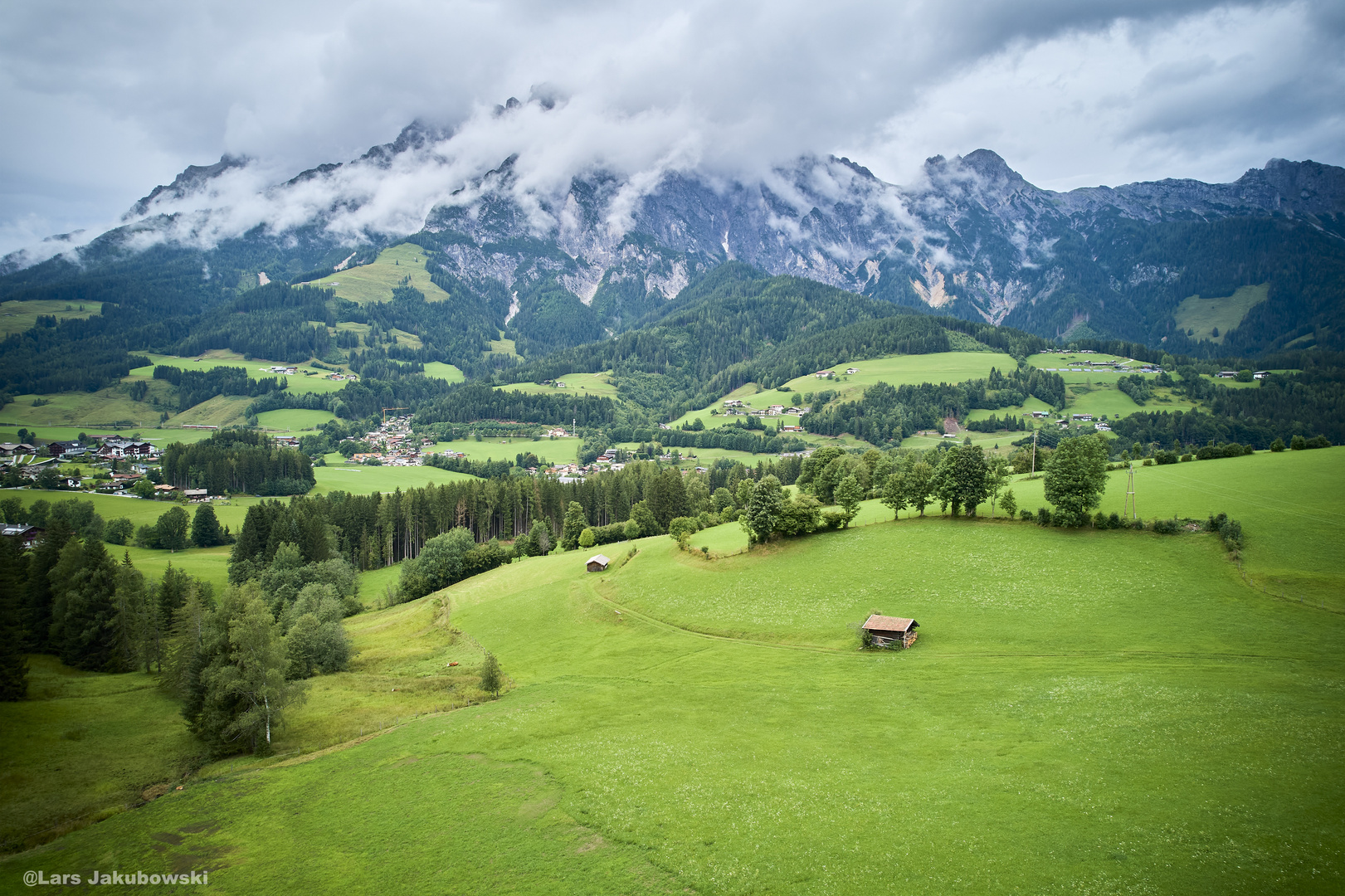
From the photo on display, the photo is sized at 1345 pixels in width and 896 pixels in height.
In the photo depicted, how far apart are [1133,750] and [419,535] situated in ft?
390

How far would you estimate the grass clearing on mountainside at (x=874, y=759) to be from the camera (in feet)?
76.6

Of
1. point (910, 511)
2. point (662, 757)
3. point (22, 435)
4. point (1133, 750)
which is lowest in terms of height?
point (662, 757)

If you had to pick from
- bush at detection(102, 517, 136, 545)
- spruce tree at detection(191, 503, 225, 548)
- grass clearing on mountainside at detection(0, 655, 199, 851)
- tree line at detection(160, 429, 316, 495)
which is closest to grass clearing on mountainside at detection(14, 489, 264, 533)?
bush at detection(102, 517, 136, 545)

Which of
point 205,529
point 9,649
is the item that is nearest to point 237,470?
point 205,529

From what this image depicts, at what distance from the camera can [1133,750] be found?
95.8ft

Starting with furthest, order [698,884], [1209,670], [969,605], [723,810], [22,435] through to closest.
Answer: [22,435] → [969,605] → [1209,670] → [723,810] → [698,884]

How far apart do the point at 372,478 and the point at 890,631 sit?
6026 inches

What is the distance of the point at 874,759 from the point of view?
104 feet

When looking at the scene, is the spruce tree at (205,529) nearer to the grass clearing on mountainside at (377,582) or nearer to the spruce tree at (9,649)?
the grass clearing on mountainside at (377,582)

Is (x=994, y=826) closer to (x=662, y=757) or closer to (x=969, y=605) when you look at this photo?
(x=662, y=757)

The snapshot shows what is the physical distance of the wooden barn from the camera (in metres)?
48.7

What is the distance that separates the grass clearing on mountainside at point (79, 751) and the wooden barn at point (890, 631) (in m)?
48.9

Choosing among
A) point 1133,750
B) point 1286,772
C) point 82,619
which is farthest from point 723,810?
point 82,619

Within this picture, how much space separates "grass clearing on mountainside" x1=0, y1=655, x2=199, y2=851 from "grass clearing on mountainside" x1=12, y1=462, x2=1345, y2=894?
325cm
